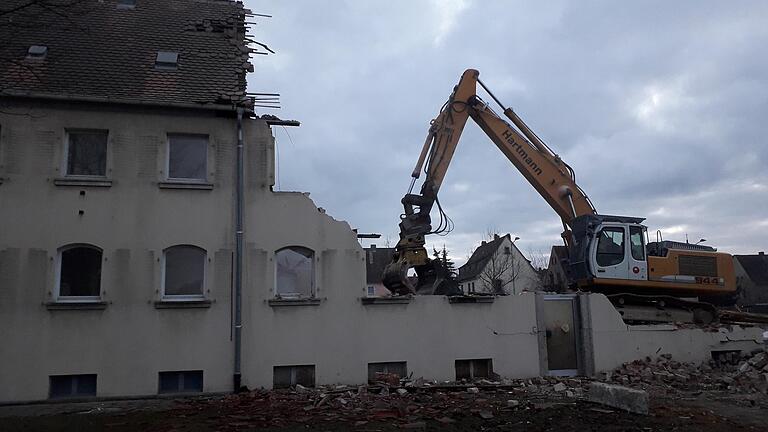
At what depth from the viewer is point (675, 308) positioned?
53.7 feet

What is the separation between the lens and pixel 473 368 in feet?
46.4

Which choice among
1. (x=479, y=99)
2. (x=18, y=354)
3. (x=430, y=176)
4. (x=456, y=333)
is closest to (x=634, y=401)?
(x=456, y=333)

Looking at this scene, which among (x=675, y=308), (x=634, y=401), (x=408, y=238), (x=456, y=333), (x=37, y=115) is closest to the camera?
(x=634, y=401)

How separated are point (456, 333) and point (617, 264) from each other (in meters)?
4.91

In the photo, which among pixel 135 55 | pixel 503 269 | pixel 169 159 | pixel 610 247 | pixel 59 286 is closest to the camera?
pixel 59 286

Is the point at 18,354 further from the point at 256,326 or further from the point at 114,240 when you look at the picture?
the point at 256,326

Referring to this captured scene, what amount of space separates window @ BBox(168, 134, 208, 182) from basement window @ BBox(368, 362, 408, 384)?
18.3ft

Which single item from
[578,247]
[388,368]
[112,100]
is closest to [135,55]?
[112,100]

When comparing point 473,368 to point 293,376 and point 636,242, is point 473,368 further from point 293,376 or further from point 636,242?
point 636,242

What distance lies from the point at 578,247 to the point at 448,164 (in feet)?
13.4

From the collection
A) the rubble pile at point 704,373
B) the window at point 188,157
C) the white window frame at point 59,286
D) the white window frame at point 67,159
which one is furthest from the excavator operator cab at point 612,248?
the white window frame at point 67,159

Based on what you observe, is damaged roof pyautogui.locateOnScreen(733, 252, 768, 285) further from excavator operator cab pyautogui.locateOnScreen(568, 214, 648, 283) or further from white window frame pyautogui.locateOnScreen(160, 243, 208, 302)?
white window frame pyautogui.locateOnScreen(160, 243, 208, 302)

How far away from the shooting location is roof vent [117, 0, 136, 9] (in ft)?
54.7

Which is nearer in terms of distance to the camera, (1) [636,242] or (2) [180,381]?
(2) [180,381]
